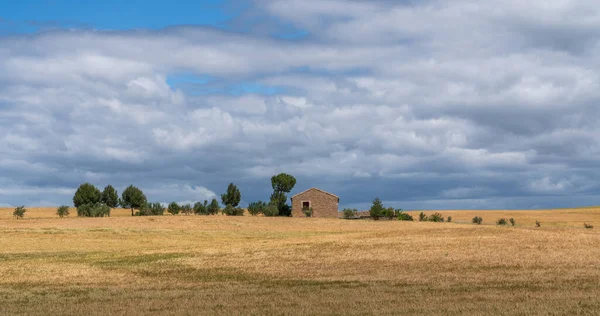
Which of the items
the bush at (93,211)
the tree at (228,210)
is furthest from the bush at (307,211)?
the bush at (93,211)

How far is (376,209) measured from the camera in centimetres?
Result: 12125

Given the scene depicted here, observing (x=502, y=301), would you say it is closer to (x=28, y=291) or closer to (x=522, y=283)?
(x=522, y=283)

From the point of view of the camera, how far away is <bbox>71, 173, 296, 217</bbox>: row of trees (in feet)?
432

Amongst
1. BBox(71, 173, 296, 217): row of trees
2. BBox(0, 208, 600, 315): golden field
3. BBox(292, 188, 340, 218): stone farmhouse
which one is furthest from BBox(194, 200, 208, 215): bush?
BBox(0, 208, 600, 315): golden field

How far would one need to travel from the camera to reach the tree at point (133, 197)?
5556 inches

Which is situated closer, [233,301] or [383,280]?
[233,301]

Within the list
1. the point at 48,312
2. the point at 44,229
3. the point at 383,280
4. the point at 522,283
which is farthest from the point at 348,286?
the point at 44,229

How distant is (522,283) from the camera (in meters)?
26.8

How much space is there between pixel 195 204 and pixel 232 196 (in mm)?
9894

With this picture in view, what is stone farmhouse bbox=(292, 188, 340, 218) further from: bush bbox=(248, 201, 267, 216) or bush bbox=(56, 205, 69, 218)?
bush bbox=(56, 205, 69, 218)

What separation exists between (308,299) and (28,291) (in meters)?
12.2

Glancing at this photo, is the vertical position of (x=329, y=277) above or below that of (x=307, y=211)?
below

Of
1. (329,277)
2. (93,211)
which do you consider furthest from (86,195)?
(329,277)

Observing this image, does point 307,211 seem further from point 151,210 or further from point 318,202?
point 151,210
